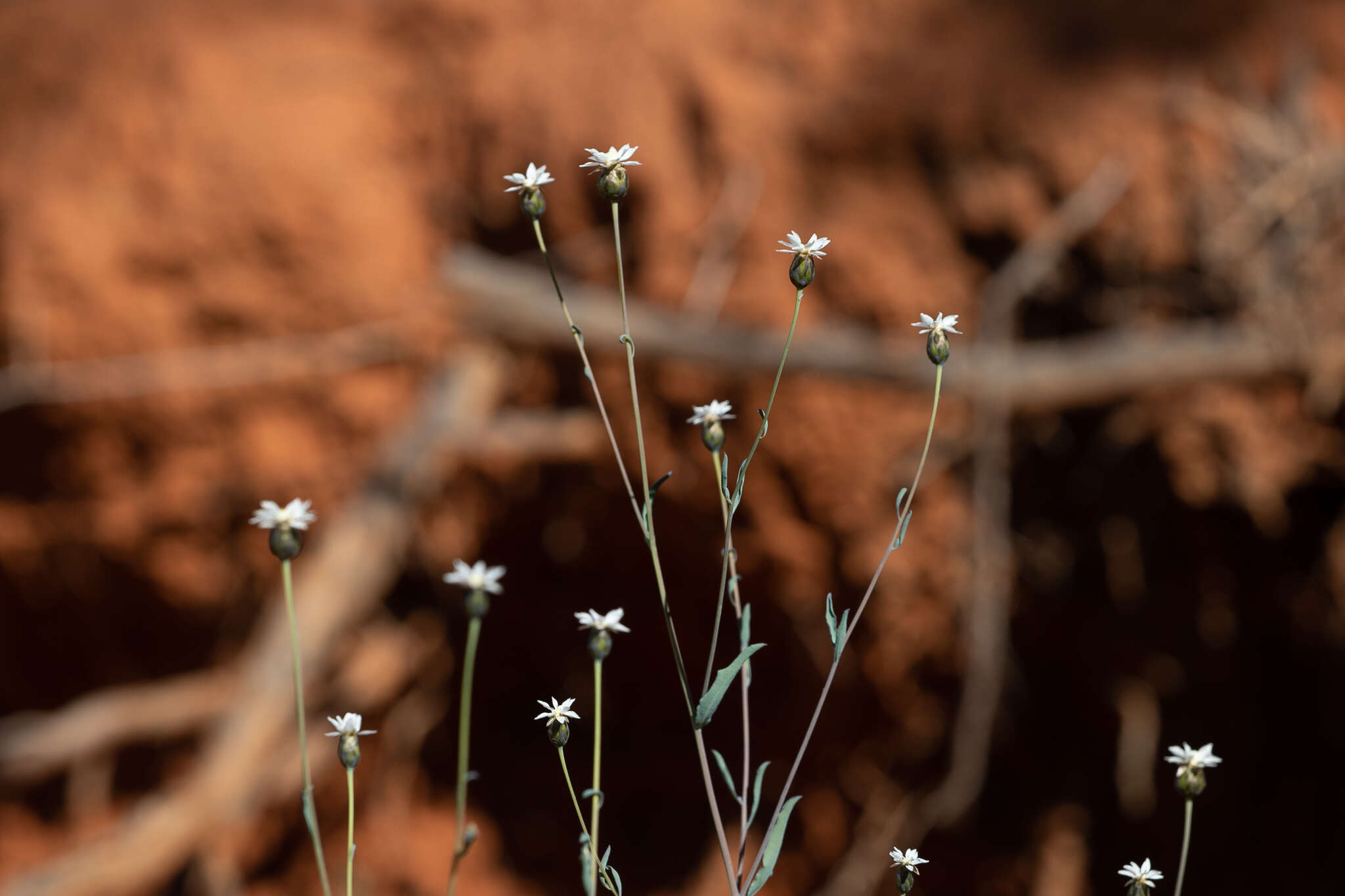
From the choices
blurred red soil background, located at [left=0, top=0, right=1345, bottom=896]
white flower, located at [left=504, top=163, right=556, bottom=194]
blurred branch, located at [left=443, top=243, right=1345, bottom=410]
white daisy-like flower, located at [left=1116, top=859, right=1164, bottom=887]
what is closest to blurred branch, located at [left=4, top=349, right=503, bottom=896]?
blurred red soil background, located at [left=0, top=0, right=1345, bottom=896]

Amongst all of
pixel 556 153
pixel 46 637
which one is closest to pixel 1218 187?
pixel 556 153

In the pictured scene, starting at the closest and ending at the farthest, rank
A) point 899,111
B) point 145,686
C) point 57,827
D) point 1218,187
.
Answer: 1. point 1218,187
2. point 899,111
3. point 145,686
4. point 57,827

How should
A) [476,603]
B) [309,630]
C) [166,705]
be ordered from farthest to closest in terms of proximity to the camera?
[166,705] < [309,630] < [476,603]

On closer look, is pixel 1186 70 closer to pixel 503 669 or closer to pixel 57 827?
pixel 503 669

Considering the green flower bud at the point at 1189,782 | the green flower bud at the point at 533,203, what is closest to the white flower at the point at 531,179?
the green flower bud at the point at 533,203

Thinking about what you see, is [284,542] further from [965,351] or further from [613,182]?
[965,351]

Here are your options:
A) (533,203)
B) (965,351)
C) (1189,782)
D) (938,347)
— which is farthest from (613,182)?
(965,351)

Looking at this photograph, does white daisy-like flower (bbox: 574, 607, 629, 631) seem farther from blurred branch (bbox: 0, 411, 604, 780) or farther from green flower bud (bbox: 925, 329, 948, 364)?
blurred branch (bbox: 0, 411, 604, 780)
